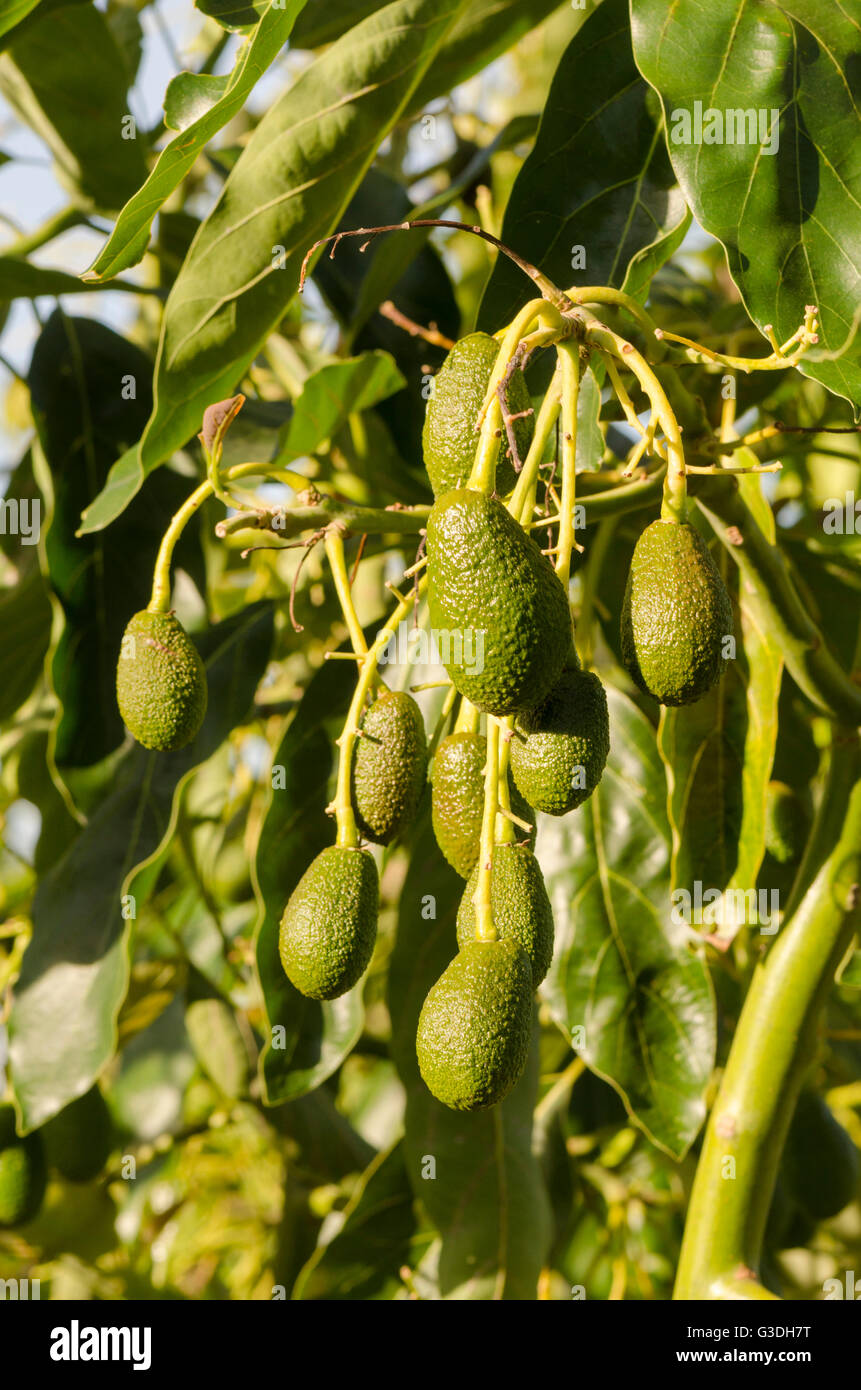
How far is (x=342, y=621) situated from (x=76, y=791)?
1.30ft

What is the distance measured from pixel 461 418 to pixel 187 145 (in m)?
0.28

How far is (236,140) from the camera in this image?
1903 millimetres

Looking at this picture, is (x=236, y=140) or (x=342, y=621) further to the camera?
(x=236, y=140)

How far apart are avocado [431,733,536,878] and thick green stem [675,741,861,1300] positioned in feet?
1.48

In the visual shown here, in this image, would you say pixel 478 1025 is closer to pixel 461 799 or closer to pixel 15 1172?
pixel 461 799

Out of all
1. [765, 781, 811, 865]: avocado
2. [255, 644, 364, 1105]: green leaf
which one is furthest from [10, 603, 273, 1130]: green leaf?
[765, 781, 811, 865]: avocado

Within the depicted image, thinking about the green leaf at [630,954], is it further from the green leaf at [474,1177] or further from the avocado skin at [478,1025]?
the avocado skin at [478,1025]

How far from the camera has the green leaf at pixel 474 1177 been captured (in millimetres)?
1280

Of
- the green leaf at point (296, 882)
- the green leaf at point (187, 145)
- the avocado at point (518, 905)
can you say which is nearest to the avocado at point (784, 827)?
the green leaf at point (296, 882)

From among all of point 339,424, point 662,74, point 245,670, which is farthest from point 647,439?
point 245,670

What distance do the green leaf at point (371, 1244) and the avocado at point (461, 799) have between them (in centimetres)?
80

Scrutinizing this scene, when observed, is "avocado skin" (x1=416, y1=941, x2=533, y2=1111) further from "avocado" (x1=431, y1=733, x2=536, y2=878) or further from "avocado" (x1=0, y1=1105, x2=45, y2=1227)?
"avocado" (x1=0, y1=1105, x2=45, y2=1227)

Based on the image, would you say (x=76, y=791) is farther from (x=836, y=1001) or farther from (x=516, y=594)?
(x=836, y=1001)

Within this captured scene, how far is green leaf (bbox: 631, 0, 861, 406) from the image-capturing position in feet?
2.37
